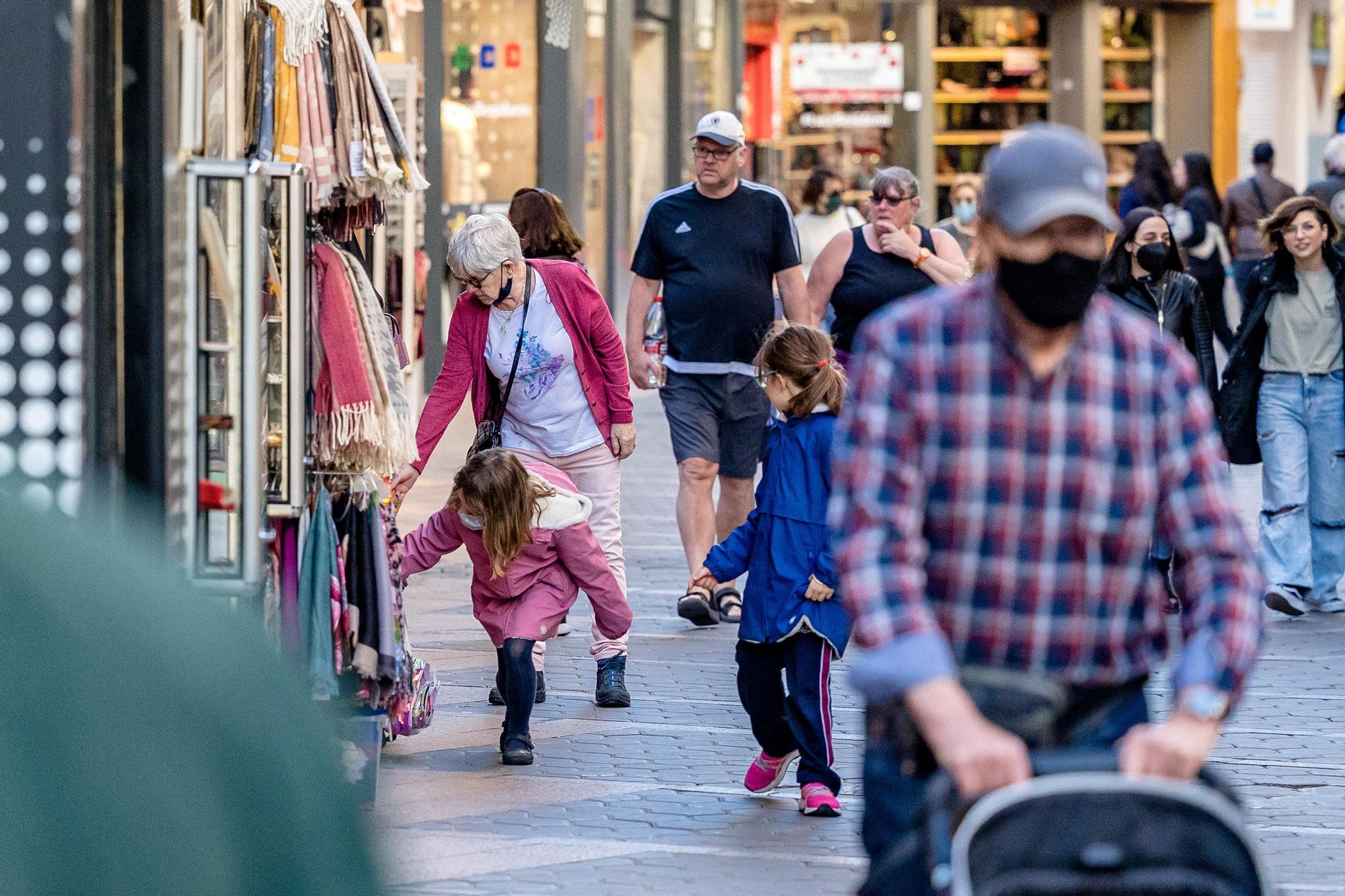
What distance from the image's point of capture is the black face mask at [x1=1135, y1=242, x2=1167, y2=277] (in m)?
9.38

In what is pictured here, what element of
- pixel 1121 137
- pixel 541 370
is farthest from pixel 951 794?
pixel 1121 137

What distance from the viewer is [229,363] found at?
209 inches

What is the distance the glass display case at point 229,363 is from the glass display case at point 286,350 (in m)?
0.08

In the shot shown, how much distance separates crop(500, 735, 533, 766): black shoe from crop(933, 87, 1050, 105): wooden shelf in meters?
27.4

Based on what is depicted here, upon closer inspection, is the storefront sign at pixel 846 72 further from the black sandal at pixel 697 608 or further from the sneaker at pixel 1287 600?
the black sandal at pixel 697 608

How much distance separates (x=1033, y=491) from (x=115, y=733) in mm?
2086

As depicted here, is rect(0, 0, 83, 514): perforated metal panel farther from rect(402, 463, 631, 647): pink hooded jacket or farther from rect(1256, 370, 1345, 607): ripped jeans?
rect(1256, 370, 1345, 607): ripped jeans

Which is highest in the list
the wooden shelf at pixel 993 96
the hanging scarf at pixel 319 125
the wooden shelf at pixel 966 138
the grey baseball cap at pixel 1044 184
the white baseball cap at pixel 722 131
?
the wooden shelf at pixel 993 96

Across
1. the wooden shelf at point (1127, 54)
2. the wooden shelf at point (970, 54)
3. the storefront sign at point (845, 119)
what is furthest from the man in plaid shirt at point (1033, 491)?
the wooden shelf at point (1127, 54)

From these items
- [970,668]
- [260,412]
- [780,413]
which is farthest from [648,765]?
[970,668]

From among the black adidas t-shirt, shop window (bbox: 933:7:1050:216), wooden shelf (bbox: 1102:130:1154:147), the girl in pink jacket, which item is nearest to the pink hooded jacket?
the girl in pink jacket

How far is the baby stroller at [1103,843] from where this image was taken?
249 centimetres

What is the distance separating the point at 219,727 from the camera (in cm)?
92

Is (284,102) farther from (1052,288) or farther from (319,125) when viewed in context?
(1052,288)
